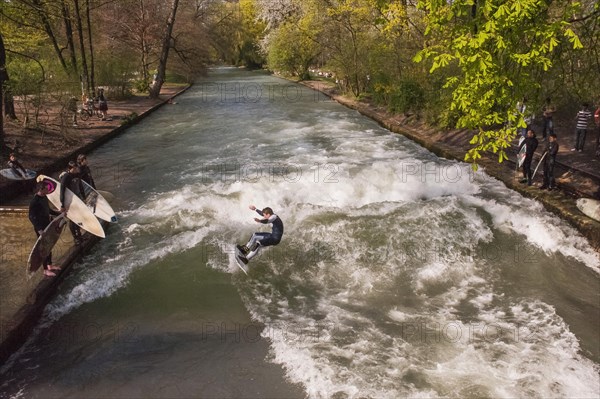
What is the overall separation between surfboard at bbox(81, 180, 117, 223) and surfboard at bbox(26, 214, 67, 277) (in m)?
1.95

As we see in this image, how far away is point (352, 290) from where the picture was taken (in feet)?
28.7

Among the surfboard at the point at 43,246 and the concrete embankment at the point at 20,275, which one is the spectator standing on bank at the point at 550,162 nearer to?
the concrete embankment at the point at 20,275

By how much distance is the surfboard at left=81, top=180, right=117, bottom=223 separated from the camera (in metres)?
10.7

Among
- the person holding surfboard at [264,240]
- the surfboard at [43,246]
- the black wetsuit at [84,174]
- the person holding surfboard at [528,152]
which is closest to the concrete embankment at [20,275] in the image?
the surfboard at [43,246]

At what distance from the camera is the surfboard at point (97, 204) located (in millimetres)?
10711

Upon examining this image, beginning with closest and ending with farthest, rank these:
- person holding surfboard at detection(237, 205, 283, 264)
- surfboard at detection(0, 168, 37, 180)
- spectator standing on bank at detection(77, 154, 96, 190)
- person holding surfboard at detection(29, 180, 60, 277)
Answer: person holding surfboard at detection(29, 180, 60, 277) → person holding surfboard at detection(237, 205, 283, 264) → spectator standing on bank at detection(77, 154, 96, 190) → surfboard at detection(0, 168, 37, 180)

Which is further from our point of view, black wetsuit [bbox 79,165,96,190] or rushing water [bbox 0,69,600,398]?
black wetsuit [bbox 79,165,96,190]

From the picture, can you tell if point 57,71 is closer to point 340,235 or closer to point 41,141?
point 41,141

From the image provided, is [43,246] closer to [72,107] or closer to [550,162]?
[550,162]

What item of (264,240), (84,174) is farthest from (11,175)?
(264,240)

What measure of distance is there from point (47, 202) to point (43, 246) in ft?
3.72

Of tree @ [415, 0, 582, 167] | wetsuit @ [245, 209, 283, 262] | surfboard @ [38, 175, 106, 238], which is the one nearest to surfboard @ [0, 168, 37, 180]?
surfboard @ [38, 175, 106, 238]

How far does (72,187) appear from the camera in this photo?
33.4ft

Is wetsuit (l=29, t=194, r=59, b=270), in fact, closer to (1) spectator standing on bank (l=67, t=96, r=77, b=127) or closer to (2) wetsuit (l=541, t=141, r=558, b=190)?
(2) wetsuit (l=541, t=141, r=558, b=190)
